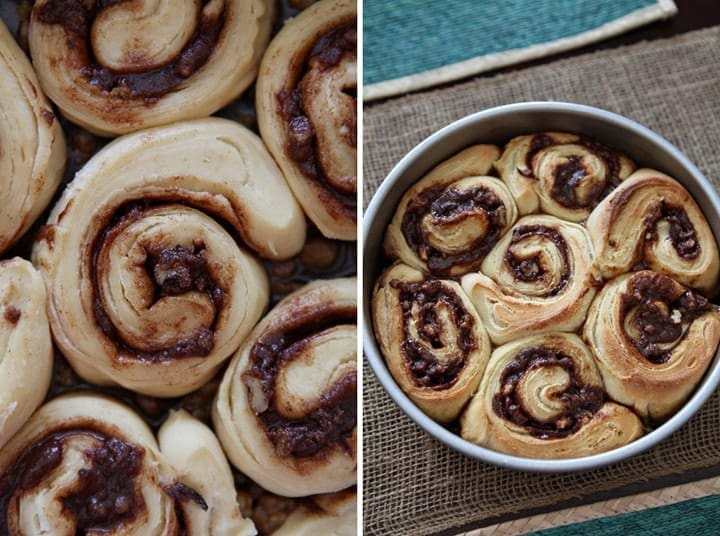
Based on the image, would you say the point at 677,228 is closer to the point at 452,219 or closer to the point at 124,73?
the point at 452,219

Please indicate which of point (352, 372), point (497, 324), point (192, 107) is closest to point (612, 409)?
point (497, 324)

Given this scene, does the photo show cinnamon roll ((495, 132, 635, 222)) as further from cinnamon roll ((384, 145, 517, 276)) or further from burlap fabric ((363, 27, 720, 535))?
A: burlap fabric ((363, 27, 720, 535))

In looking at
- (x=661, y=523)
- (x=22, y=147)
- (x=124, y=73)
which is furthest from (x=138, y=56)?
(x=661, y=523)

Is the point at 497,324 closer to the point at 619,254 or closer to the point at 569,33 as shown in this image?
the point at 619,254

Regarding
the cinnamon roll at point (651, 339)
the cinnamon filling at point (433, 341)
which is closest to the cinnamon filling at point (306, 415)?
the cinnamon filling at point (433, 341)

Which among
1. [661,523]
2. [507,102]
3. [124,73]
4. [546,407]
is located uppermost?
[124,73]

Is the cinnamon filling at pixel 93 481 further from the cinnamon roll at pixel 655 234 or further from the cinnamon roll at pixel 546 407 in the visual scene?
the cinnamon roll at pixel 655 234
